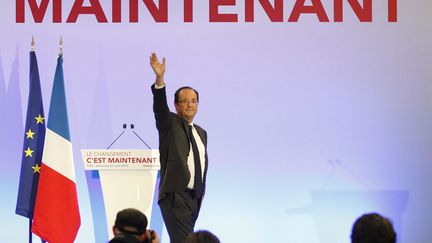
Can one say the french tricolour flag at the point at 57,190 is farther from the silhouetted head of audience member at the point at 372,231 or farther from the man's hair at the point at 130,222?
the silhouetted head of audience member at the point at 372,231

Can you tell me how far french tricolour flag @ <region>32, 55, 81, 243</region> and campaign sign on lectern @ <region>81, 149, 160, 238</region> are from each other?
0.26 meters

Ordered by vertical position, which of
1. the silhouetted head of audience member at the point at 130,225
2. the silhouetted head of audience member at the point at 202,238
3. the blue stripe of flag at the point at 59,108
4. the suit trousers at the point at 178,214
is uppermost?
the blue stripe of flag at the point at 59,108

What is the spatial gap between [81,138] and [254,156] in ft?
4.60

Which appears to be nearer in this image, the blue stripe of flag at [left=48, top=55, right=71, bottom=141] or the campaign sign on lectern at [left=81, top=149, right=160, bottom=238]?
the campaign sign on lectern at [left=81, top=149, right=160, bottom=238]

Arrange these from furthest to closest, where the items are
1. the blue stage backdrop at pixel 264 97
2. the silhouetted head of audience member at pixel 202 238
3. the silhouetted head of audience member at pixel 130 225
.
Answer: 1. the blue stage backdrop at pixel 264 97
2. the silhouetted head of audience member at pixel 202 238
3. the silhouetted head of audience member at pixel 130 225

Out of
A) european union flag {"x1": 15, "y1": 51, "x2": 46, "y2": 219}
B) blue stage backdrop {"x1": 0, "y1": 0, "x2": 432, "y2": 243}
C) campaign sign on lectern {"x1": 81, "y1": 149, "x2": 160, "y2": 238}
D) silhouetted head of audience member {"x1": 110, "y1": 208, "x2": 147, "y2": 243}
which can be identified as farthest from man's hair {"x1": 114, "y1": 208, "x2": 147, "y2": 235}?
blue stage backdrop {"x1": 0, "y1": 0, "x2": 432, "y2": 243}

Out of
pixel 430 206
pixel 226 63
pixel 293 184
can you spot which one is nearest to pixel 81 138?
pixel 226 63

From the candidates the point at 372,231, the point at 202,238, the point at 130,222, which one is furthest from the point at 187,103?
the point at 372,231

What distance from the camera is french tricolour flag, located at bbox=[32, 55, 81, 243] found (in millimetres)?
5324

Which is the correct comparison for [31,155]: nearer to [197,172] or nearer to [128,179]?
[128,179]

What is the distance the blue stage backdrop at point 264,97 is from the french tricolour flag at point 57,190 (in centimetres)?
42

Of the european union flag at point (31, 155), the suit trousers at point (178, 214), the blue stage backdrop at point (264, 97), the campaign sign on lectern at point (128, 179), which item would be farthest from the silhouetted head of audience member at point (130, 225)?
the blue stage backdrop at point (264, 97)

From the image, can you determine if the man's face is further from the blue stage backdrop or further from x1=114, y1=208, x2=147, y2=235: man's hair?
x1=114, y1=208, x2=147, y2=235: man's hair

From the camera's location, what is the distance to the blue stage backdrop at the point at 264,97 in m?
5.83
